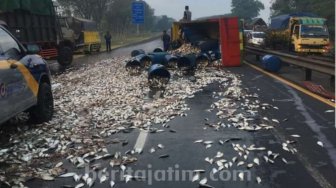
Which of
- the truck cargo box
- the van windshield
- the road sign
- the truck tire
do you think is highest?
the road sign

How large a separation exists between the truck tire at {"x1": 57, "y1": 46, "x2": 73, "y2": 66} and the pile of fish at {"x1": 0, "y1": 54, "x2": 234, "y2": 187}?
10.3 metres

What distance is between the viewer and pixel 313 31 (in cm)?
2788

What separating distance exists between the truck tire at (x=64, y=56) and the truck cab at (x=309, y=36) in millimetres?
13524

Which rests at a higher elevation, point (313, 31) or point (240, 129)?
point (313, 31)


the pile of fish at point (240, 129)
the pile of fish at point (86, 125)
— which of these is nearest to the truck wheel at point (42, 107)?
the pile of fish at point (86, 125)

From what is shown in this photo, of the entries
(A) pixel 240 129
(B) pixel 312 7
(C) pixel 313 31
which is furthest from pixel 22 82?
(B) pixel 312 7

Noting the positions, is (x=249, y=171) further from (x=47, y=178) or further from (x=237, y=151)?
(x=47, y=178)

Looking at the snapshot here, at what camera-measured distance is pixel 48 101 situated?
8.73 metres

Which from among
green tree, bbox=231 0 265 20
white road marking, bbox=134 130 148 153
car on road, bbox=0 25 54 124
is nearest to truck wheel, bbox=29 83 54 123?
car on road, bbox=0 25 54 124

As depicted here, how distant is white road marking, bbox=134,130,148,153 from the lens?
6.54m

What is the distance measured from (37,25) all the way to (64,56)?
3.78m

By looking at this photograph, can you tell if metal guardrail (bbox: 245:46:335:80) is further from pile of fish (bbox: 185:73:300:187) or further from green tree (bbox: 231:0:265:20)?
green tree (bbox: 231:0:265:20)

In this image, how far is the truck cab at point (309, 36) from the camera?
27000mm

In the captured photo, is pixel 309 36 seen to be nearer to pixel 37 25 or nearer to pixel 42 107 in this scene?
pixel 37 25
